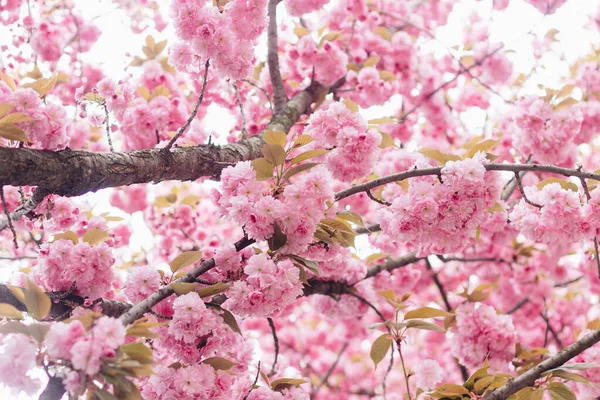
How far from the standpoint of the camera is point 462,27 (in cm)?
595

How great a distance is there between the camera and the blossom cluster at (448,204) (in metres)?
2.10

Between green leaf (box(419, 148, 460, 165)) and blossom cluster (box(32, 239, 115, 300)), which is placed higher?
green leaf (box(419, 148, 460, 165))

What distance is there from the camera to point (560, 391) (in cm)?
231

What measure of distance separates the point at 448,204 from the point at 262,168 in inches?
30.4

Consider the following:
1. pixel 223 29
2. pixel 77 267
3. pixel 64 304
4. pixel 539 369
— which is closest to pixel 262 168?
pixel 223 29

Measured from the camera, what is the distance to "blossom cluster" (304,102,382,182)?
2234 millimetres

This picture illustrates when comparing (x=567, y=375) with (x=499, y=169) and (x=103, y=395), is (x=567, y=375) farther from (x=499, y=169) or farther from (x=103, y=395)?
(x=103, y=395)

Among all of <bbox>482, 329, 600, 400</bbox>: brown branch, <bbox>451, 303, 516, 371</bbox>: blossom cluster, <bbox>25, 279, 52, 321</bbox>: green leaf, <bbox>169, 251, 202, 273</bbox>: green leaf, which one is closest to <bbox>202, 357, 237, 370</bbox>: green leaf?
<bbox>169, 251, 202, 273</bbox>: green leaf

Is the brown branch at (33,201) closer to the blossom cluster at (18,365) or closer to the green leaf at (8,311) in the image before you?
the green leaf at (8,311)

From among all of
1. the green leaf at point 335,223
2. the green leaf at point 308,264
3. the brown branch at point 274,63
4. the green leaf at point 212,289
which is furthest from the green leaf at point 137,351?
the brown branch at point 274,63

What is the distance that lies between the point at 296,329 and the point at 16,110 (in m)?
5.41

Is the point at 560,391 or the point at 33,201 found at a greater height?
the point at 33,201

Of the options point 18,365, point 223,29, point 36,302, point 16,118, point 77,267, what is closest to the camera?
point 18,365

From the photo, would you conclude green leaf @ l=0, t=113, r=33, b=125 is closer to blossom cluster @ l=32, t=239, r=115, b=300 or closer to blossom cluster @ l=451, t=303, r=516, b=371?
blossom cluster @ l=32, t=239, r=115, b=300
